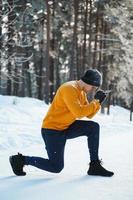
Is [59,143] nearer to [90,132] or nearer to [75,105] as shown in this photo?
[90,132]

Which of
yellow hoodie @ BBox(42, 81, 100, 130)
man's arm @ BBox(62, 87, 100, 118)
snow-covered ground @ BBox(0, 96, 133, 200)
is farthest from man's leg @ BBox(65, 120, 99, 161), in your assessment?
snow-covered ground @ BBox(0, 96, 133, 200)

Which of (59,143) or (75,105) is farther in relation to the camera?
(59,143)

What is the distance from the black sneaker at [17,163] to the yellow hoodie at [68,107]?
547 mm

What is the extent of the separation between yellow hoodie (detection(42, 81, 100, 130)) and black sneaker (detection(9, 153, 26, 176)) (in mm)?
547

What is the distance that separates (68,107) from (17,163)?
104cm

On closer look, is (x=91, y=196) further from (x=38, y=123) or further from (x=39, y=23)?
(x=39, y=23)

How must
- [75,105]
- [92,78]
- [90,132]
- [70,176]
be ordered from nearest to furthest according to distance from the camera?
1. [75,105]
2. [92,78]
3. [90,132]
4. [70,176]

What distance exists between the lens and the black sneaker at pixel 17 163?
6.82 meters

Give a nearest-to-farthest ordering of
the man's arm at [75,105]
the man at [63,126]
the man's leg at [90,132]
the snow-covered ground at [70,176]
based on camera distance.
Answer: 1. the snow-covered ground at [70,176]
2. the man's arm at [75,105]
3. the man at [63,126]
4. the man's leg at [90,132]

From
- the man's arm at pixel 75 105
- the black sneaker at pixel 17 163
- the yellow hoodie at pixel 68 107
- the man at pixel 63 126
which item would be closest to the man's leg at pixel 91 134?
the man at pixel 63 126

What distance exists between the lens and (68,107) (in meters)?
6.68

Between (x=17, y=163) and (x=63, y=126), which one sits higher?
(x=63, y=126)

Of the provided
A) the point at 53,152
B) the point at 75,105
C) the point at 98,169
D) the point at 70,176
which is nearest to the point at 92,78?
the point at 75,105

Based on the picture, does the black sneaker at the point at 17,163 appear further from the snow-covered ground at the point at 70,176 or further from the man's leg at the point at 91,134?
the man's leg at the point at 91,134
